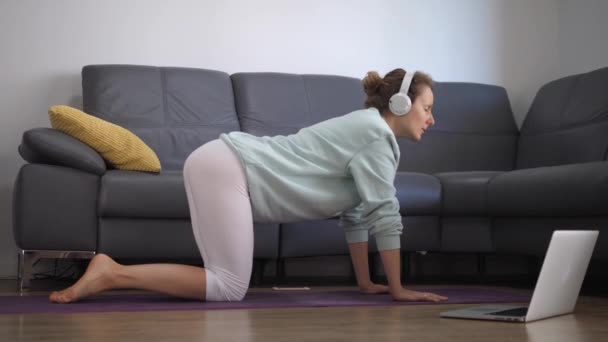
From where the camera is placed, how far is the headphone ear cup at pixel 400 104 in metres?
2.54

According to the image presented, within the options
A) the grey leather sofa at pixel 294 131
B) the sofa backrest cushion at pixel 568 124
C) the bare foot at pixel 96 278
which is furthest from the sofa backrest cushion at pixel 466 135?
the bare foot at pixel 96 278

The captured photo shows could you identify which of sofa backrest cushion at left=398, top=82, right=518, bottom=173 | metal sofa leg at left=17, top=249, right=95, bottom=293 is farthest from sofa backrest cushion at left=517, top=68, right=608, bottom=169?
metal sofa leg at left=17, top=249, right=95, bottom=293

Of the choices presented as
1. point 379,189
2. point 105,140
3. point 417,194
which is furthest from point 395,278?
point 105,140

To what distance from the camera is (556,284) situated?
81.6 inches

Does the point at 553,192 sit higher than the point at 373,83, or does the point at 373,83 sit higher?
the point at 373,83

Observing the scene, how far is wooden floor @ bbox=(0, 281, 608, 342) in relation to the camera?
1688 mm

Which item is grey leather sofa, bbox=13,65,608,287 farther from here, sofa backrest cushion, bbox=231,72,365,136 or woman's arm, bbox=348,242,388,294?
woman's arm, bbox=348,242,388,294

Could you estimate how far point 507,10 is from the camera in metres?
4.80

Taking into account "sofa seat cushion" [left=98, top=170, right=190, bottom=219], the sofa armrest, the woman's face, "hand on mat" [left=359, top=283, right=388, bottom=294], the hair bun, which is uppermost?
the hair bun

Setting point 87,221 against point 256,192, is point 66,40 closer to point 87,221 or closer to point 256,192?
point 87,221

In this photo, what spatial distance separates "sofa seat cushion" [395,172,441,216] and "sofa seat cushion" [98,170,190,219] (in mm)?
947

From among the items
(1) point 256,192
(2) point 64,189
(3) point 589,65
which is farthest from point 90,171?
(3) point 589,65

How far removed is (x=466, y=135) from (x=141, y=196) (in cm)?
200

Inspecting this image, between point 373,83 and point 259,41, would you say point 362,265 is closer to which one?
point 373,83
